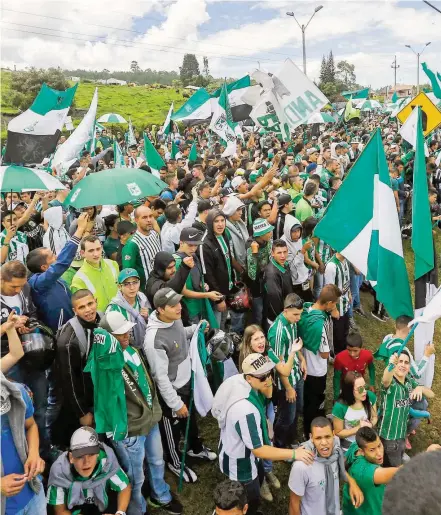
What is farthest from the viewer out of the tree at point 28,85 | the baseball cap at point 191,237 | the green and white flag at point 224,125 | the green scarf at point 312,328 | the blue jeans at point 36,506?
the tree at point 28,85

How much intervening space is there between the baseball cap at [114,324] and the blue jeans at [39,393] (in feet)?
2.21

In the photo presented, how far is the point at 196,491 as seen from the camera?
4.30m

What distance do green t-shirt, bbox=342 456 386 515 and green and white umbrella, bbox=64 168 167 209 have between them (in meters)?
3.16

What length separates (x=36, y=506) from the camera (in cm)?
305

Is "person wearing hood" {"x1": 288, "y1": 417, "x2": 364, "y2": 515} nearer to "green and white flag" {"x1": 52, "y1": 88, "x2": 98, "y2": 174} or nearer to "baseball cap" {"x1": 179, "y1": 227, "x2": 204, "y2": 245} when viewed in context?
"baseball cap" {"x1": 179, "y1": 227, "x2": 204, "y2": 245}

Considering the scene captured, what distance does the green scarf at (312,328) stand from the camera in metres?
4.66

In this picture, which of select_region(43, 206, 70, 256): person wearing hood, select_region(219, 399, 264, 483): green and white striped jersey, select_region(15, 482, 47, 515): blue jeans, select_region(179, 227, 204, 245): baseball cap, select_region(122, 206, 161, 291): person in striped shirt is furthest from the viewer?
select_region(43, 206, 70, 256): person wearing hood

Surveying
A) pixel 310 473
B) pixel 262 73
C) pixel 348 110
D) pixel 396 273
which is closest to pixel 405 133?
pixel 262 73

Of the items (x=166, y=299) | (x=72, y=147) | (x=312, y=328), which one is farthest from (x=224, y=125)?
(x=166, y=299)

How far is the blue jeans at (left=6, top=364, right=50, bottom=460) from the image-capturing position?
3.67 meters

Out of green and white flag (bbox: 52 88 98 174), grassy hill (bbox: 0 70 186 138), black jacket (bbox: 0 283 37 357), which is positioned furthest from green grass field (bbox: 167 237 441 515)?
grassy hill (bbox: 0 70 186 138)

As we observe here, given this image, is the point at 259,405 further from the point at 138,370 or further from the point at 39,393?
the point at 39,393

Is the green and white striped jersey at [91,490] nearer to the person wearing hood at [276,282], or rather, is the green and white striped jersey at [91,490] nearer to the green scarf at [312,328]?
the green scarf at [312,328]

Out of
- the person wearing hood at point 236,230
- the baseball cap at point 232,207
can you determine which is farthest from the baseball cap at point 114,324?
the baseball cap at point 232,207
